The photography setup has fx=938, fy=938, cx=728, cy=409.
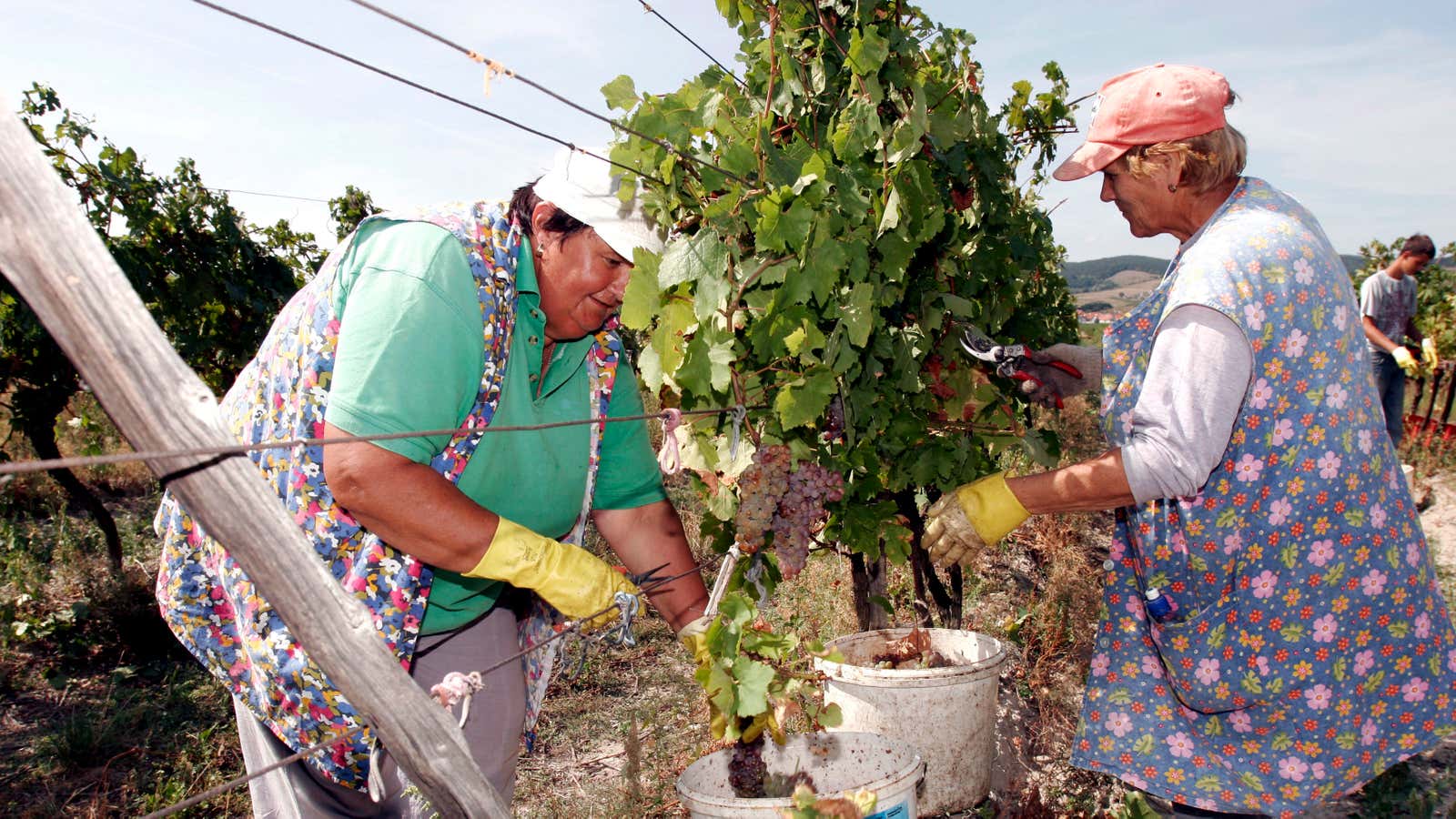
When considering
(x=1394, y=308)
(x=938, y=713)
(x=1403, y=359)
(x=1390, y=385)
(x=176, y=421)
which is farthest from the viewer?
(x=1394, y=308)

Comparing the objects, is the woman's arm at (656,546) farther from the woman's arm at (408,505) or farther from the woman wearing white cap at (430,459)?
the woman's arm at (408,505)

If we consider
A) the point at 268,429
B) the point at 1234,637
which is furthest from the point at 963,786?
the point at 268,429

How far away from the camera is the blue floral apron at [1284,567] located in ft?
5.86

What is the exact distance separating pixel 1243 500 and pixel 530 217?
1559 millimetres

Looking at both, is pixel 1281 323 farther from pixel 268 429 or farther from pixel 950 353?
pixel 268 429

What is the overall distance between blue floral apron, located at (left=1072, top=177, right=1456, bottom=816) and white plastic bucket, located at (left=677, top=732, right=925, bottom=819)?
1.63 feet

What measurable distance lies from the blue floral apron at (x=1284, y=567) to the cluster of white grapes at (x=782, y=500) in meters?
0.70

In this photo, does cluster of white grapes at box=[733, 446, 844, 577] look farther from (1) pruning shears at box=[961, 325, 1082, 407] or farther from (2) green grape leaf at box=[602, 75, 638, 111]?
(2) green grape leaf at box=[602, 75, 638, 111]

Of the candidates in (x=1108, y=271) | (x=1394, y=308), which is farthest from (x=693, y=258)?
(x=1108, y=271)

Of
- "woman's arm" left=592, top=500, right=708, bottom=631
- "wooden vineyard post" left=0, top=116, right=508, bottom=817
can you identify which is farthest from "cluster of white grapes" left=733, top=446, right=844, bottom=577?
"wooden vineyard post" left=0, top=116, right=508, bottom=817

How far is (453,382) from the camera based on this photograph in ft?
5.59

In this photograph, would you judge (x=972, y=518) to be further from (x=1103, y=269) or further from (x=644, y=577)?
(x=1103, y=269)

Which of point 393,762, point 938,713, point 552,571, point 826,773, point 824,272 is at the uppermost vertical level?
point 824,272

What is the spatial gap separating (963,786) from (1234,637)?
1230 millimetres
